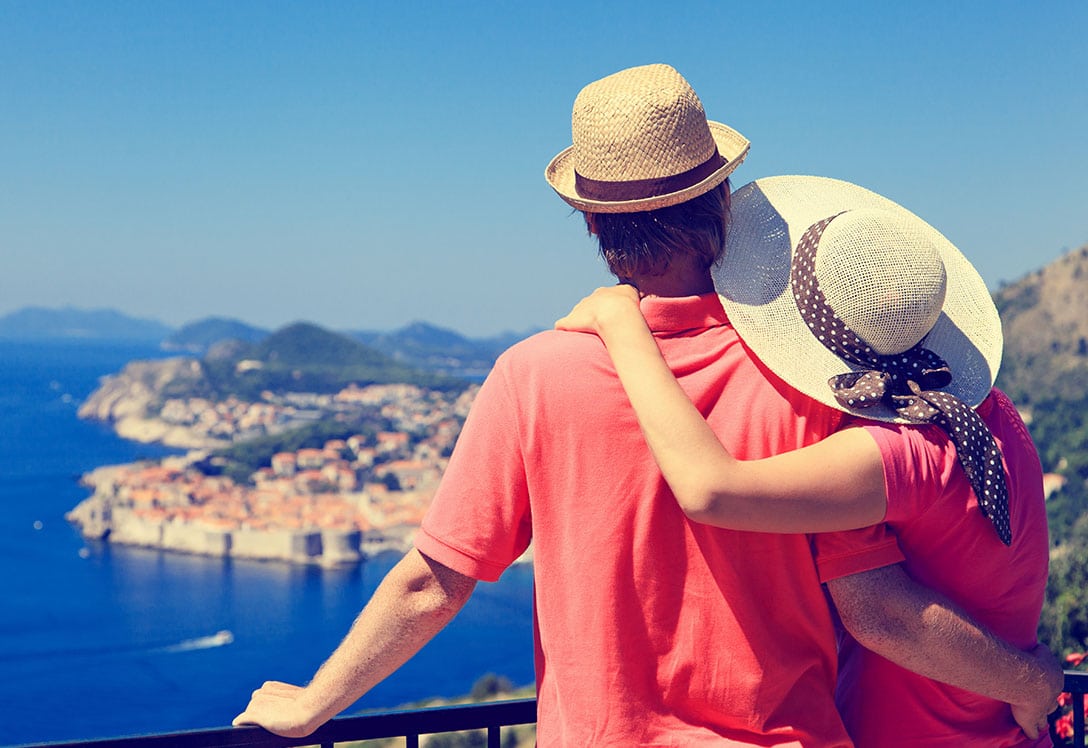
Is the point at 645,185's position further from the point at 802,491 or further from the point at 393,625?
the point at 393,625

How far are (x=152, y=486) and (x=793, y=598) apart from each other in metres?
48.2

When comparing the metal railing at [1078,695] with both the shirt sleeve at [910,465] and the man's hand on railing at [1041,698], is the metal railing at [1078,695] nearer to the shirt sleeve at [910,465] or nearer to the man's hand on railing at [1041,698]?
the man's hand on railing at [1041,698]

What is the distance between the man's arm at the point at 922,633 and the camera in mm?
801

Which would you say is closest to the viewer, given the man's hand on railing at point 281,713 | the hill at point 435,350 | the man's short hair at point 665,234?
the man's short hair at point 665,234

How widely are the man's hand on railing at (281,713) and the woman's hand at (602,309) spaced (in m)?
0.43

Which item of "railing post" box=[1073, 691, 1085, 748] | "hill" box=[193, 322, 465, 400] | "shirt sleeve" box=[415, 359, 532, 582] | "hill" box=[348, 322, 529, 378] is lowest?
"hill" box=[348, 322, 529, 378]

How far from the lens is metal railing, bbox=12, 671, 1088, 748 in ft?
3.38

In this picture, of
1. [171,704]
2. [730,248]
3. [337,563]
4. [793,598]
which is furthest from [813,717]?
[337,563]

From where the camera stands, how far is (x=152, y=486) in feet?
150

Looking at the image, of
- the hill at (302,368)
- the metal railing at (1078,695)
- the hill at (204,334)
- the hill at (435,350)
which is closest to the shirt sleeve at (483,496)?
the metal railing at (1078,695)

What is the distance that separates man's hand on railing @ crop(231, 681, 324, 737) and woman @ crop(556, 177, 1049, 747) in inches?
17.3

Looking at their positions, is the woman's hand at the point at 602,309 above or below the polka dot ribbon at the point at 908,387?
above

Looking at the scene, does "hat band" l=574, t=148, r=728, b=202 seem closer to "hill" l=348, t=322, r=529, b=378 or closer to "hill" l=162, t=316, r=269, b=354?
"hill" l=348, t=322, r=529, b=378

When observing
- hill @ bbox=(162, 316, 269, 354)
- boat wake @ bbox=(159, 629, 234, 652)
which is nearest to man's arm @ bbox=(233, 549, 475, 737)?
boat wake @ bbox=(159, 629, 234, 652)
